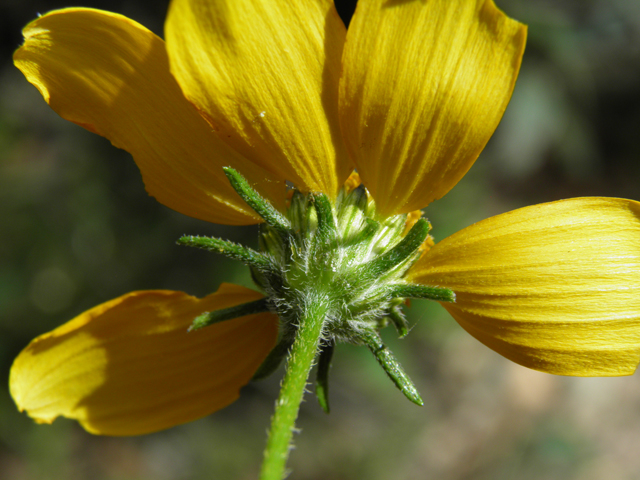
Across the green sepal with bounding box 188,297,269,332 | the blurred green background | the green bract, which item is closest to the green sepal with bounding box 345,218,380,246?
the green bract

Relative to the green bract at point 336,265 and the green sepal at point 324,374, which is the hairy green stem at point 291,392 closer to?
the green bract at point 336,265

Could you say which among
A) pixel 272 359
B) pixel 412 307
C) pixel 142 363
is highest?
pixel 272 359

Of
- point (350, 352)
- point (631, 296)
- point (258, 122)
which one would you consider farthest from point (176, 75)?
point (350, 352)

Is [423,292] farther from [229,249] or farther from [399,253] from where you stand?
[229,249]

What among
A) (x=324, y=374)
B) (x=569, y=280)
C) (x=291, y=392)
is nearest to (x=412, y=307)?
(x=324, y=374)

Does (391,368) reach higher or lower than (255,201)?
lower

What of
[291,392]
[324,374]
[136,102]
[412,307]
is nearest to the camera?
[291,392]

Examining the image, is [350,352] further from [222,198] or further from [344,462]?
[222,198]

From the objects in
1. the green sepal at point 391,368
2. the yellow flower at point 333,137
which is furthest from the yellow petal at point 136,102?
the green sepal at point 391,368
